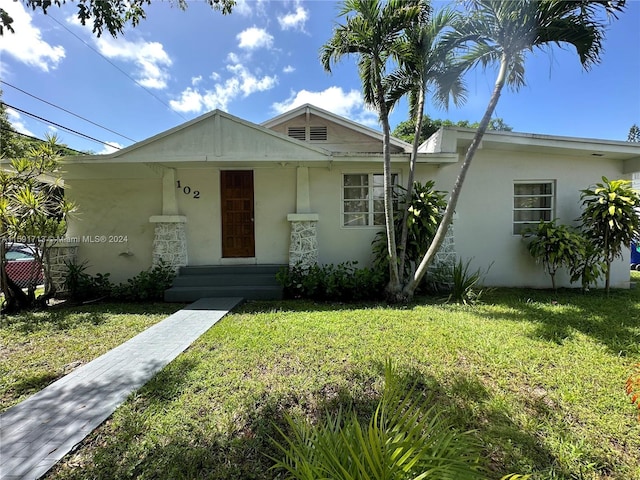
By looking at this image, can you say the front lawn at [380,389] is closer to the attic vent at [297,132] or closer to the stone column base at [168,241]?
the stone column base at [168,241]

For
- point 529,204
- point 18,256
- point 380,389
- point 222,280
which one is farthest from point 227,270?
point 529,204

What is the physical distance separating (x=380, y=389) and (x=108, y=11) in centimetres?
583

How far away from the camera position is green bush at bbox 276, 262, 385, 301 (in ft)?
19.8

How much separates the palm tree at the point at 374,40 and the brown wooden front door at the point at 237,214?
10.9 ft

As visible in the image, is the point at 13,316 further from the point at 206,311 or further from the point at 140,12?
the point at 140,12

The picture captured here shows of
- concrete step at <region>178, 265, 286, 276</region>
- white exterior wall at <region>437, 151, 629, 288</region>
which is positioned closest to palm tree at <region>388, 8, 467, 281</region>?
white exterior wall at <region>437, 151, 629, 288</region>

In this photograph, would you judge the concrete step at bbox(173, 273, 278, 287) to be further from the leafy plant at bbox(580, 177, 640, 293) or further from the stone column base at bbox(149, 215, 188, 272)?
the leafy plant at bbox(580, 177, 640, 293)

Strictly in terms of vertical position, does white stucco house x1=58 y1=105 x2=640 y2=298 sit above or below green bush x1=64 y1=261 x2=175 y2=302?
above

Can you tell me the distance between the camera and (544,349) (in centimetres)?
359

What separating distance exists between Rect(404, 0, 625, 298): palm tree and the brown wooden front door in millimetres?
4729

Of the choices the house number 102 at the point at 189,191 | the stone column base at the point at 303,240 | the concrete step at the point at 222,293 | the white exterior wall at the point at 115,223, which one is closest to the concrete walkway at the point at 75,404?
the concrete step at the point at 222,293

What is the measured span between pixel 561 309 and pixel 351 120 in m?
8.04

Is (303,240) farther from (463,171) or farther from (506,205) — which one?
(506,205)

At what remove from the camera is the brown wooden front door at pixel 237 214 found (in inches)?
283
